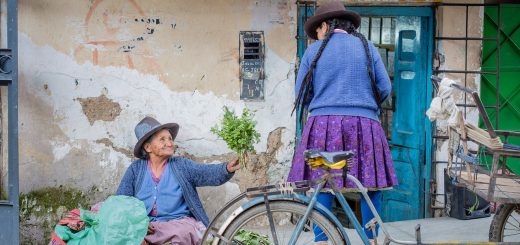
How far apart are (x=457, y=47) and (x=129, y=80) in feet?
9.23

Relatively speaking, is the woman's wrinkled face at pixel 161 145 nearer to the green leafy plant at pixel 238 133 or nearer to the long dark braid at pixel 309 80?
the green leafy plant at pixel 238 133

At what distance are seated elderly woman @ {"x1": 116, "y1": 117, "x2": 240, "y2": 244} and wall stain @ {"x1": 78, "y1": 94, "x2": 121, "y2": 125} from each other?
1.02 metres

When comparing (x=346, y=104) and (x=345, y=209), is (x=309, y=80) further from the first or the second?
(x=345, y=209)

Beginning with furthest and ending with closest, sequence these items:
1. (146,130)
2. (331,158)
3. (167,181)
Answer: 1. (146,130)
2. (167,181)
3. (331,158)

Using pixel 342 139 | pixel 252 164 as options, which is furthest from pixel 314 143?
pixel 252 164

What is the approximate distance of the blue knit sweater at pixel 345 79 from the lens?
5500mm

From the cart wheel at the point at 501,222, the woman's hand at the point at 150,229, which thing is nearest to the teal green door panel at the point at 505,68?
the cart wheel at the point at 501,222

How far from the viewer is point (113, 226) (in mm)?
5395

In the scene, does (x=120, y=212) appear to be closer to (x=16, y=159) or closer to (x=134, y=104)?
(x=16, y=159)

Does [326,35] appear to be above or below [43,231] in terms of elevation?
above

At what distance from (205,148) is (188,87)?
1.74ft

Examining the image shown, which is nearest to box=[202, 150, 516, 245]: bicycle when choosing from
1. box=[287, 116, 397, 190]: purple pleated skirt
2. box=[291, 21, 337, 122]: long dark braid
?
box=[287, 116, 397, 190]: purple pleated skirt

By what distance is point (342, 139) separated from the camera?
5.51 metres

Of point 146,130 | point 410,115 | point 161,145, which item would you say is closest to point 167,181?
point 161,145
